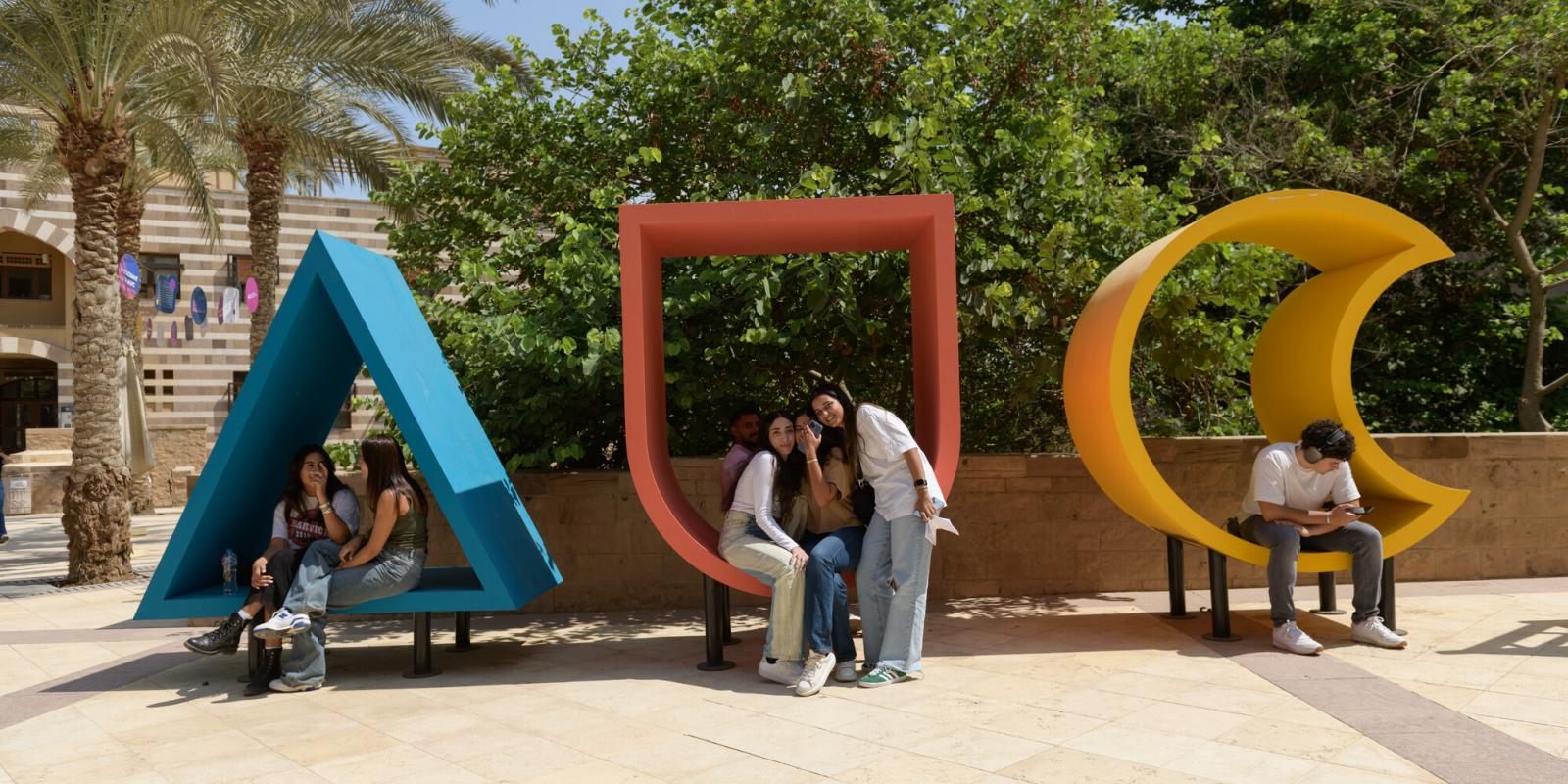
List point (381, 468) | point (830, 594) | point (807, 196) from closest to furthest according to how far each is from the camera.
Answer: point (830, 594), point (381, 468), point (807, 196)

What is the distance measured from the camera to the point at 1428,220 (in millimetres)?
13680

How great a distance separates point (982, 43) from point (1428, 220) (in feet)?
25.9

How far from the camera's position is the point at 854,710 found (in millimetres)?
5281

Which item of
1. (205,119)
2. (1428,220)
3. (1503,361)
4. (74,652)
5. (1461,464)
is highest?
(205,119)

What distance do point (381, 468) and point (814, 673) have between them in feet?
8.58

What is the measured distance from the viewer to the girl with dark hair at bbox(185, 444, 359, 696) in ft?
19.5

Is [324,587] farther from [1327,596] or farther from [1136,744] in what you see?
[1327,596]

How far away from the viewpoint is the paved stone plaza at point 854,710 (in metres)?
4.39

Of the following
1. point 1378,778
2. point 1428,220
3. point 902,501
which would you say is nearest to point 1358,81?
point 1428,220

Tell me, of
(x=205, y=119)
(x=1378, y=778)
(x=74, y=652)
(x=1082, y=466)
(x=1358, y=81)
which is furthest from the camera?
(x=205, y=119)

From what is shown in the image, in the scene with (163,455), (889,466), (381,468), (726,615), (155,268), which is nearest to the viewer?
(889,466)

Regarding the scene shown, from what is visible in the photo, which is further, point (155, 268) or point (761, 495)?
point (155, 268)

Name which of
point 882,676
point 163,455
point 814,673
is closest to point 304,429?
point 814,673

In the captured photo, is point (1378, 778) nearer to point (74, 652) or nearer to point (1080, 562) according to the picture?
point (1080, 562)
